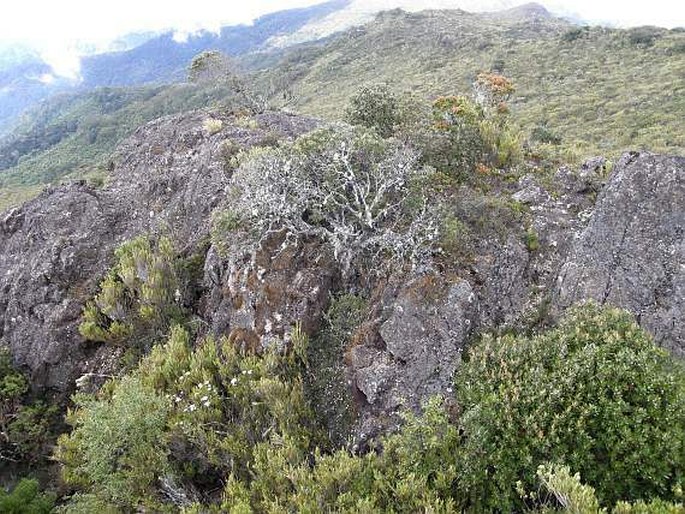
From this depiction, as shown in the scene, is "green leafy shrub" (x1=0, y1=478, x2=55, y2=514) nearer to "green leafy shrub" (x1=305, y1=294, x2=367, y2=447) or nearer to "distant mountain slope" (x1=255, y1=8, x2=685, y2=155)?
"green leafy shrub" (x1=305, y1=294, x2=367, y2=447)

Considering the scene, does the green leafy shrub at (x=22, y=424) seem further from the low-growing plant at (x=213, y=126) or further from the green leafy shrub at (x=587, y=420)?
the green leafy shrub at (x=587, y=420)

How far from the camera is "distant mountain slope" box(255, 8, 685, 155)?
109 ft

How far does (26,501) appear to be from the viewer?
33.2 feet

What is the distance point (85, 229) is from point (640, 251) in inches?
640

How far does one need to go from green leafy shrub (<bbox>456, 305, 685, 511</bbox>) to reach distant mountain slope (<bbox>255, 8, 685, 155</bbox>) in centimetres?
1168

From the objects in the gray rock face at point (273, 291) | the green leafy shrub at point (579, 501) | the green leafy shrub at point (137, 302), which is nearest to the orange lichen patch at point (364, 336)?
the gray rock face at point (273, 291)

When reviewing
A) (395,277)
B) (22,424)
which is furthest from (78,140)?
(395,277)

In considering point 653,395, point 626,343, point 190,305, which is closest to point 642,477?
point 653,395

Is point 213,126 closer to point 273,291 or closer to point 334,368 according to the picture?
point 273,291

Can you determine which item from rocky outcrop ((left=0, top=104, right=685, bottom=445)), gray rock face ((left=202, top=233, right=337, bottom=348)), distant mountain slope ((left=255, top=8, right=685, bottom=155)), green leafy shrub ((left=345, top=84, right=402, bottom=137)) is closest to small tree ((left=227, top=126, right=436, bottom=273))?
gray rock face ((left=202, top=233, right=337, bottom=348))

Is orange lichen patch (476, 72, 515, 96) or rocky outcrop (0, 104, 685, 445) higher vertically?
orange lichen patch (476, 72, 515, 96)

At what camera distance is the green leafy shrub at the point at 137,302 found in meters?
13.6

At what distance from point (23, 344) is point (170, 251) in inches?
209

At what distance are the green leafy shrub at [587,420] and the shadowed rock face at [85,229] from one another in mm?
11013
